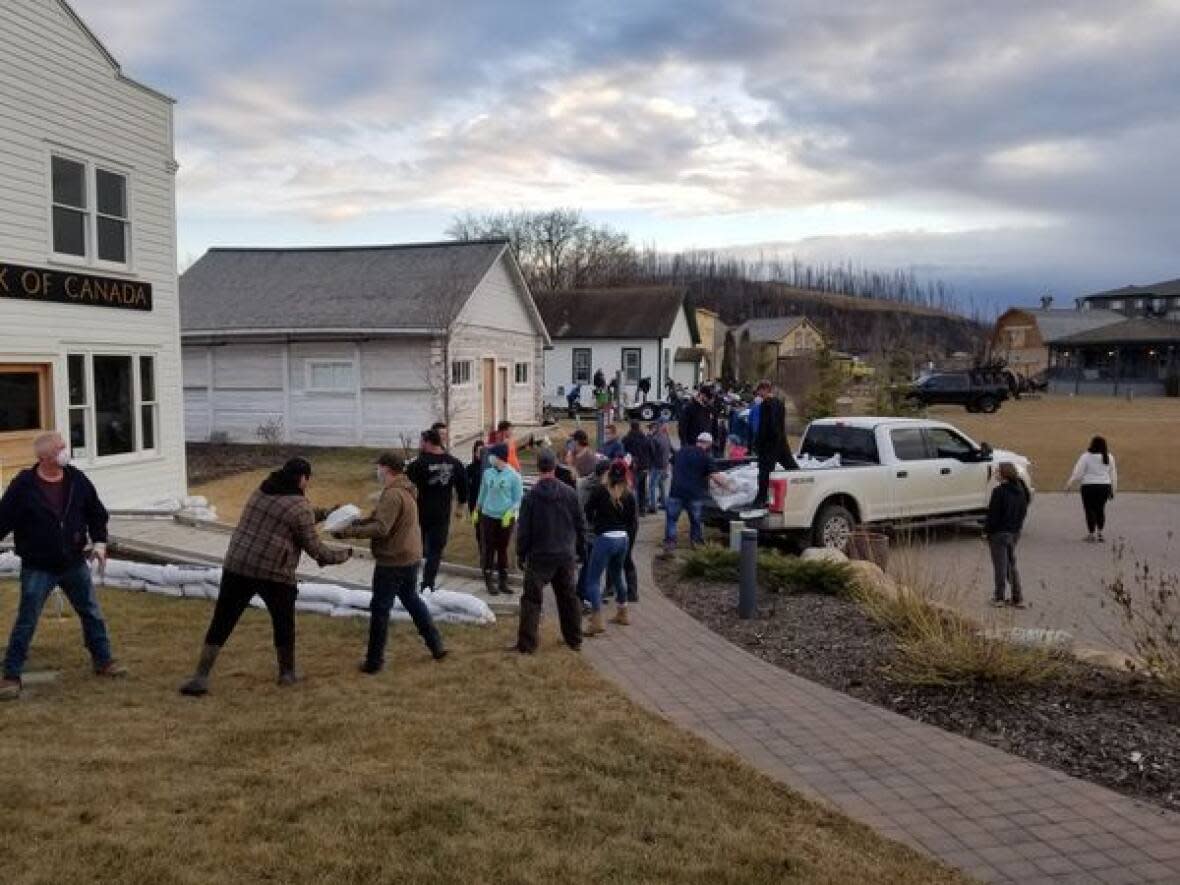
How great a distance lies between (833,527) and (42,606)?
9242mm

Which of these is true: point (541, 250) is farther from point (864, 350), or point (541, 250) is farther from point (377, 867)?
point (377, 867)

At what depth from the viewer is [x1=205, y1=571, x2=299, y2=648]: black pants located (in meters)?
6.59

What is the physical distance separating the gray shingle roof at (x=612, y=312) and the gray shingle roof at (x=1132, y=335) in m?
33.3

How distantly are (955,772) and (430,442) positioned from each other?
552 cm

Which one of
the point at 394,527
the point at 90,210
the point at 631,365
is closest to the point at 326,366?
the point at 90,210

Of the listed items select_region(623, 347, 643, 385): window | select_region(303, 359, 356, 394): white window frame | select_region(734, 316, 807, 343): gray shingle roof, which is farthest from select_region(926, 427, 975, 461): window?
select_region(734, 316, 807, 343): gray shingle roof

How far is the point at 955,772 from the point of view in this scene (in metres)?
5.44

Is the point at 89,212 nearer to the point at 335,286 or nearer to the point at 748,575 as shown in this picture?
the point at 748,575

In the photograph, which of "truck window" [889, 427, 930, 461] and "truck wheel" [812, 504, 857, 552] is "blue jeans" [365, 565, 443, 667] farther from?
"truck window" [889, 427, 930, 461]

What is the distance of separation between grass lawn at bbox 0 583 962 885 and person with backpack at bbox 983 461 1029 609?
5.33 metres

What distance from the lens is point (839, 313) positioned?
141 metres

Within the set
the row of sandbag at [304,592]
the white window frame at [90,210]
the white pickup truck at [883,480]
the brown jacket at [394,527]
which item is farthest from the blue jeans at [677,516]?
the white window frame at [90,210]

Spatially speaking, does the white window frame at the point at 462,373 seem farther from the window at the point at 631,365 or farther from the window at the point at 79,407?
the window at the point at 631,365

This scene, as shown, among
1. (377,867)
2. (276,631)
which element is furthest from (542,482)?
(377,867)
